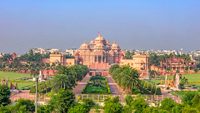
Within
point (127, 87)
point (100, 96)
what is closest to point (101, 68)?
point (127, 87)

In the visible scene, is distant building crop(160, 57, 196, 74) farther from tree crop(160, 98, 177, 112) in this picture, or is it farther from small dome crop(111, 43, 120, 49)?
tree crop(160, 98, 177, 112)

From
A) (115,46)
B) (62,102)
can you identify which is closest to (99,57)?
Answer: (115,46)

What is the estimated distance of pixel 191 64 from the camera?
99.8 meters

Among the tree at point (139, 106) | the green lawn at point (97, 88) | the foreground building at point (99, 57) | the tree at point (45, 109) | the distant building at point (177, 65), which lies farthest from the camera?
the foreground building at point (99, 57)

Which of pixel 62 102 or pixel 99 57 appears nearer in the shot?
pixel 62 102

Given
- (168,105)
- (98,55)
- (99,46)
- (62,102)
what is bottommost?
(168,105)

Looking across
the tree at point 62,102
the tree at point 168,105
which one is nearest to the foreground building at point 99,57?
the tree at point 62,102

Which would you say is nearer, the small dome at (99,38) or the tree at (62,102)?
the tree at (62,102)

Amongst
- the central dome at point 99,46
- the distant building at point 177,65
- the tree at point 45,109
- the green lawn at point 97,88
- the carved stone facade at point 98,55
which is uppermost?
the central dome at point 99,46

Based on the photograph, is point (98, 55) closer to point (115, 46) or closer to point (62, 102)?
point (115, 46)

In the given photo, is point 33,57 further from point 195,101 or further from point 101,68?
point 195,101

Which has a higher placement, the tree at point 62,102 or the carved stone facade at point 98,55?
the carved stone facade at point 98,55

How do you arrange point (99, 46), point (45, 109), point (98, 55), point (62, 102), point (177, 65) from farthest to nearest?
point (99, 46)
point (98, 55)
point (177, 65)
point (62, 102)
point (45, 109)

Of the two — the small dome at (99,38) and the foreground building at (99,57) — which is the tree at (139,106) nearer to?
the foreground building at (99,57)
